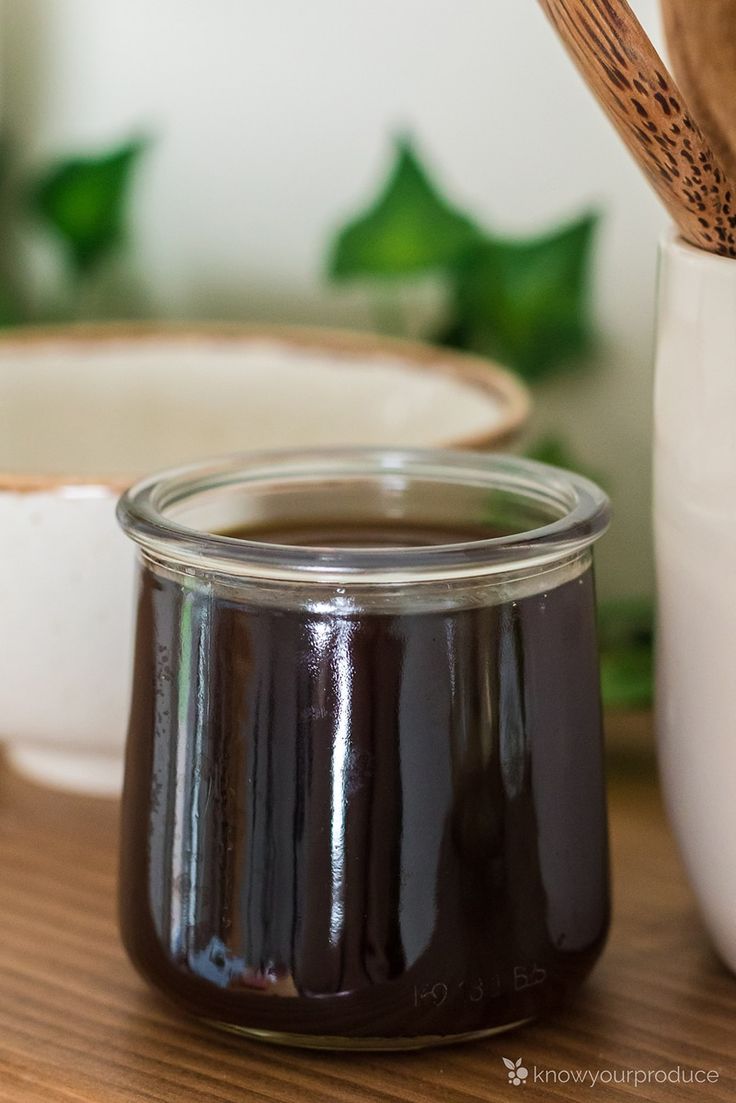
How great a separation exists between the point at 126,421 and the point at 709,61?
407 mm

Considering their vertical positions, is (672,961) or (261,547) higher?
(261,547)

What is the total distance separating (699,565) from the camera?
0.39 metres

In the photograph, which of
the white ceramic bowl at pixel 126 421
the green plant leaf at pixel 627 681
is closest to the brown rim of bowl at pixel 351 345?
the white ceramic bowl at pixel 126 421

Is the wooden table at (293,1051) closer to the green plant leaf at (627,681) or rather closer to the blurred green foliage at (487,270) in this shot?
the green plant leaf at (627,681)

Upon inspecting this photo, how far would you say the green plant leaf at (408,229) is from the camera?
75 cm

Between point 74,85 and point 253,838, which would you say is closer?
point 253,838

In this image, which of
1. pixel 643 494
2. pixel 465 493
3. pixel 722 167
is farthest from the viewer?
pixel 643 494

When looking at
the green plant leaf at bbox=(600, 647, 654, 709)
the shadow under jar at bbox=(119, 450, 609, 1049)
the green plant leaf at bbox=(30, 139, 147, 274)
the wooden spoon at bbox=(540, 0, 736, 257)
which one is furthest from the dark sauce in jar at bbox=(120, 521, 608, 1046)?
the green plant leaf at bbox=(30, 139, 147, 274)

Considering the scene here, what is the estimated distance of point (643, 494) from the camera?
0.74 m

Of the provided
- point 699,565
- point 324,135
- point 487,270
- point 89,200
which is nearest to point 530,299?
point 487,270

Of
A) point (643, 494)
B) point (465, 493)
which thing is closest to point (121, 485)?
point (465, 493)

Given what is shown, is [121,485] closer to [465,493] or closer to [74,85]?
[465,493]

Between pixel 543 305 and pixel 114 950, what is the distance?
418 mm

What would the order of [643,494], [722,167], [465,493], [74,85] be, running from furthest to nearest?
[74,85], [643,494], [465,493], [722,167]
